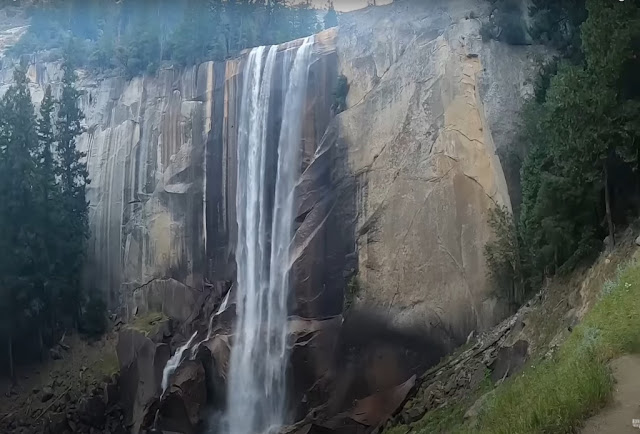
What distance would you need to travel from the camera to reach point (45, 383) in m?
31.9

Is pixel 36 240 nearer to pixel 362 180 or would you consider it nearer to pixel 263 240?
pixel 263 240

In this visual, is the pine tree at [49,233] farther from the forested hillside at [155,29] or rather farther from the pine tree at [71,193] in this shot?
the forested hillside at [155,29]

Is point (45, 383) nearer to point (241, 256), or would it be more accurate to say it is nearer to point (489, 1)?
point (241, 256)

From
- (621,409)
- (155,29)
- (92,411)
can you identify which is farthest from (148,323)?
(621,409)

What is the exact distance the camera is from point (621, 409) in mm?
7156

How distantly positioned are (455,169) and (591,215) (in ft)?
27.2

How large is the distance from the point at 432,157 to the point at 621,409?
65.7 feet

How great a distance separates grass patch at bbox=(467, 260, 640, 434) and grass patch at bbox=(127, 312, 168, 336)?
895 inches

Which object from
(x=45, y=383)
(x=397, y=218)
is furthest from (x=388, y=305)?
(x=45, y=383)

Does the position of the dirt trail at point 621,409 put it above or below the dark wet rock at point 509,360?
above

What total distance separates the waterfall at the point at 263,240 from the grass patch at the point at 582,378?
17.1 meters

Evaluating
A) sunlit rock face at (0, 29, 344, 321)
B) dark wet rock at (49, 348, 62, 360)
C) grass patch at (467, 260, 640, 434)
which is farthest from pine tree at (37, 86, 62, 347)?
grass patch at (467, 260, 640, 434)

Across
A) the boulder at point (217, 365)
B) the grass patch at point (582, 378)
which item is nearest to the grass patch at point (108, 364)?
the boulder at point (217, 365)

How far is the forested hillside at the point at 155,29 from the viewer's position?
3925 centimetres
